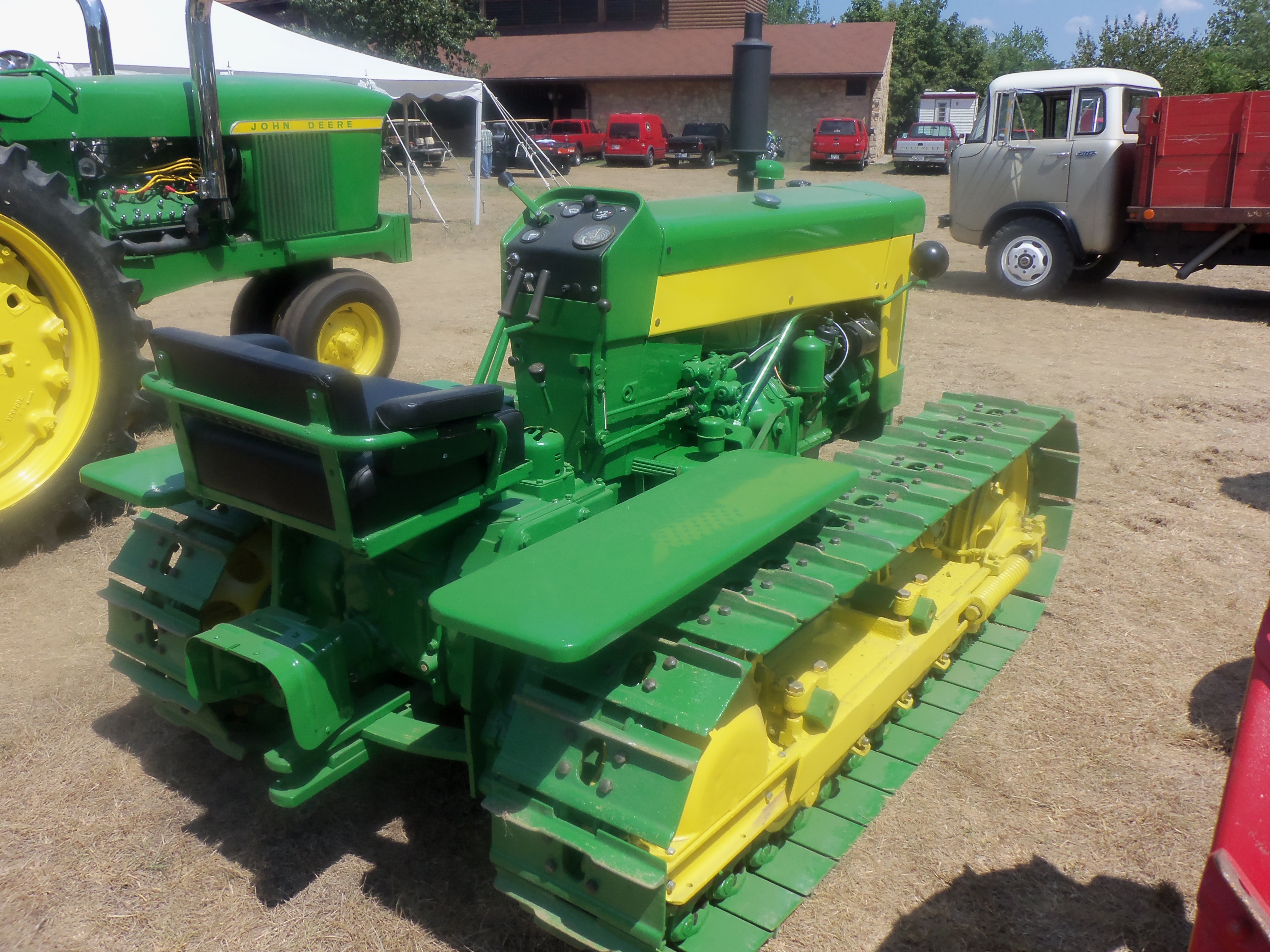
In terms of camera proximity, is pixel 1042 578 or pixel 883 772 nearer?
pixel 883 772

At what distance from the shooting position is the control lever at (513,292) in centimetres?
317

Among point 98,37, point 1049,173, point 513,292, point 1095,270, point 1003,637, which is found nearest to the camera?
point 513,292

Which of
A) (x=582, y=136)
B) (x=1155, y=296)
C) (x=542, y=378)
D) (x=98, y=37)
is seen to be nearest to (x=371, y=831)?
(x=542, y=378)

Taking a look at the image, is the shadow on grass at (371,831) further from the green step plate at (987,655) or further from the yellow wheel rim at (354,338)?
the yellow wheel rim at (354,338)

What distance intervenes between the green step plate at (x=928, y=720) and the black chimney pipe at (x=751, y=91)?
7.36 ft

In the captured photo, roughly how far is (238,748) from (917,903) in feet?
5.99

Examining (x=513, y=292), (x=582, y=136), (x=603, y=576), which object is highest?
(x=582, y=136)

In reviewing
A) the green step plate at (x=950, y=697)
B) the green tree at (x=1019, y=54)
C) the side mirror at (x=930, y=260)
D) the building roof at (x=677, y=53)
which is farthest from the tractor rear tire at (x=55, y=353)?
the green tree at (x=1019, y=54)

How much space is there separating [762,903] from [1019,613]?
1985mm

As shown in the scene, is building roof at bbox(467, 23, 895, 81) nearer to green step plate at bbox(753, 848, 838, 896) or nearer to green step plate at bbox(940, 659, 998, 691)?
green step plate at bbox(940, 659, 998, 691)

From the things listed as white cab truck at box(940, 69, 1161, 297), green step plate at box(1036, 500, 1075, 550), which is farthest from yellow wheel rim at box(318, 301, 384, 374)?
white cab truck at box(940, 69, 1161, 297)

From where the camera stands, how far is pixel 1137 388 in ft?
23.3

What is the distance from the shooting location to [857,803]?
2791 mm

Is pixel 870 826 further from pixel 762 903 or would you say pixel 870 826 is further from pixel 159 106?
pixel 159 106
